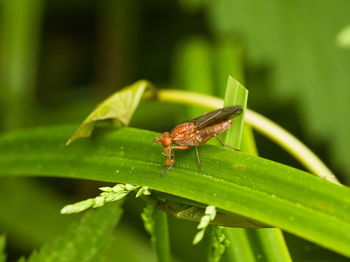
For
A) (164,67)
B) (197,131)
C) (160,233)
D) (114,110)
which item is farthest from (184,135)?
(164,67)

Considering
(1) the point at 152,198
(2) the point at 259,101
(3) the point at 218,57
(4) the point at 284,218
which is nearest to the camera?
(4) the point at 284,218

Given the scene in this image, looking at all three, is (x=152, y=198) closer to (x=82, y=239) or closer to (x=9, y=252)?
(x=82, y=239)

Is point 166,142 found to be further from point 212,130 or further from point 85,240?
point 85,240

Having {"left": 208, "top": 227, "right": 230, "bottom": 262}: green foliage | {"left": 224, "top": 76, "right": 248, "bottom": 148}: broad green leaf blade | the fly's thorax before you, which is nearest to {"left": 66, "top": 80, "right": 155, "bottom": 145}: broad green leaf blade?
the fly's thorax

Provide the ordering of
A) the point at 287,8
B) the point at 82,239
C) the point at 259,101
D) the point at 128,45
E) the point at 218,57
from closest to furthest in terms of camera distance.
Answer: the point at 82,239 → the point at 218,57 → the point at 287,8 → the point at 259,101 → the point at 128,45

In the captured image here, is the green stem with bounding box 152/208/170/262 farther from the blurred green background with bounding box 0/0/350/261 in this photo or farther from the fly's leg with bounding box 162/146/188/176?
the blurred green background with bounding box 0/0/350/261

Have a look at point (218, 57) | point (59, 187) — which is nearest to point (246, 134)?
point (218, 57)
